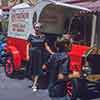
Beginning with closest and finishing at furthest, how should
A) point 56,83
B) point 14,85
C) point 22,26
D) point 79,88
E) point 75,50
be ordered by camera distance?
point 56,83 → point 79,88 → point 75,50 → point 14,85 → point 22,26

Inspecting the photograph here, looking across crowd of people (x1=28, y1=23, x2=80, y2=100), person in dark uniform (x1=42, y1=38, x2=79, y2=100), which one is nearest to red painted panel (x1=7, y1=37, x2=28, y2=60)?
crowd of people (x1=28, y1=23, x2=80, y2=100)

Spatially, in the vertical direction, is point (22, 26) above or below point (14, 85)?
above

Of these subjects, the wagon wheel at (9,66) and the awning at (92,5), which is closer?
the awning at (92,5)

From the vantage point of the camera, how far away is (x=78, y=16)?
39.8 feet

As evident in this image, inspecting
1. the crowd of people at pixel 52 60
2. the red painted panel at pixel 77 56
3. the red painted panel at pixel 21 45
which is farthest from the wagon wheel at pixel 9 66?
the red painted panel at pixel 77 56

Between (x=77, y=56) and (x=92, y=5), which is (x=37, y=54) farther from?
(x=92, y=5)

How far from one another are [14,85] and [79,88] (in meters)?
3.00

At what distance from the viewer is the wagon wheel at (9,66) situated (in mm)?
13781

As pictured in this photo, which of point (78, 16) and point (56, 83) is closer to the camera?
point (56, 83)

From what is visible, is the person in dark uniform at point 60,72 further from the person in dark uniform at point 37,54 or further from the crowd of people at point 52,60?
the person in dark uniform at point 37,54

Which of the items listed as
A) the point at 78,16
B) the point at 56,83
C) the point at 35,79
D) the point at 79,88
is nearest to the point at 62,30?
the point at 78,16

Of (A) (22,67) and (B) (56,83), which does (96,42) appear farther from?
(B) (56,83)

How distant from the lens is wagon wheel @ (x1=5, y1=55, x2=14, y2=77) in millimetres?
13781

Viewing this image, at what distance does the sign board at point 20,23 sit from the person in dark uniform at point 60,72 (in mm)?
5854
